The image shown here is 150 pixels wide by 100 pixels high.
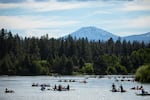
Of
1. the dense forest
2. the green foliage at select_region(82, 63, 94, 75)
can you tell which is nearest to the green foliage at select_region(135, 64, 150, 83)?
the dense forest

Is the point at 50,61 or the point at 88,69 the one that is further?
the point at 50,61

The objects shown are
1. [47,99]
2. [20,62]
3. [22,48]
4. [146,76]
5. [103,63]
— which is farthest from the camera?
[22,48]

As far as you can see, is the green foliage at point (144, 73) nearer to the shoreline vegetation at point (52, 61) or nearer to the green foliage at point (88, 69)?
the shoreline vegetation at point (52, 61)

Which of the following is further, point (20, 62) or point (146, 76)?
point (20, 62)

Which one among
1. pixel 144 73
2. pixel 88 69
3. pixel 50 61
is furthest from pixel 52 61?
pixel 144 73

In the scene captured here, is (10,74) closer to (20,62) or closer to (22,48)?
(20,62)

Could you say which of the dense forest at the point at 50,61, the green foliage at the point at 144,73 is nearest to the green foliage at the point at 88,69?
the dense forest at the point at 50,61

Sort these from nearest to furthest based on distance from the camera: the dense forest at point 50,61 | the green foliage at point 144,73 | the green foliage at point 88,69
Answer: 1. the green foliage at point 144,73
2. the dense forest at point 50,61
3. the green foliage at point 88,69

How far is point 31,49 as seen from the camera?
191 metres

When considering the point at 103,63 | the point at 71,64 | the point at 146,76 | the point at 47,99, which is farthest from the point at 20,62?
the point at 47,99

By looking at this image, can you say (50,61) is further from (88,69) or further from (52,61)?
(88,69)

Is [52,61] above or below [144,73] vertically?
above

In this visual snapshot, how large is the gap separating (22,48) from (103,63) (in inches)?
1309

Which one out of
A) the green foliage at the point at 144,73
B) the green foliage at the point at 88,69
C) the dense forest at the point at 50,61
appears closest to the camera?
the green foliage at the point at 144,73
